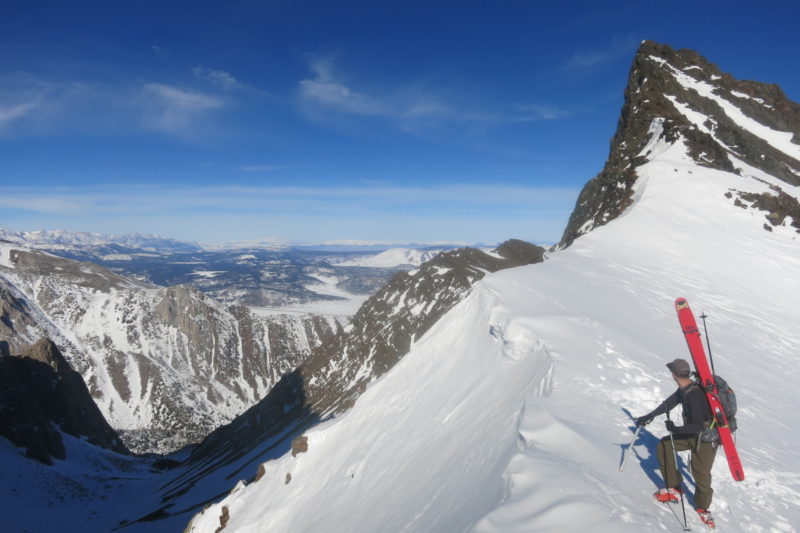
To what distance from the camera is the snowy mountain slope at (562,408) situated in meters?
7.25

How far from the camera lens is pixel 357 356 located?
4555 inches

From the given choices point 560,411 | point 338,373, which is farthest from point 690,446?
point 338,373

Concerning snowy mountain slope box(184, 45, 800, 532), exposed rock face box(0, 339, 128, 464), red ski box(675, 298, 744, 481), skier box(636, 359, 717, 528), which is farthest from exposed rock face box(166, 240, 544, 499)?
skier box(636, 359, 717, 528)

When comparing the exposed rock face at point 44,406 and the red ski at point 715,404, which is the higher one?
the red ski at point 715,404

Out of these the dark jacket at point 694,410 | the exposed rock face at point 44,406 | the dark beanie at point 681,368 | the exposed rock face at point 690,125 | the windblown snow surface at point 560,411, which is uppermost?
the exposed rock face at point 690,125

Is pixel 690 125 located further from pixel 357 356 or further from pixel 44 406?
pixel 44 406

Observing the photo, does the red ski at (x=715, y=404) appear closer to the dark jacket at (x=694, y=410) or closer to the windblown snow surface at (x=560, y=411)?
the dark jacket at (x=694, y=410)

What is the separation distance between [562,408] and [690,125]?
5782 centimetres

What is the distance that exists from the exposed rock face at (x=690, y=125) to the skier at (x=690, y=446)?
3847cm

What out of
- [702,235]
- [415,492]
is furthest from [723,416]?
[702,235]

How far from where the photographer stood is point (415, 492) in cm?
1107

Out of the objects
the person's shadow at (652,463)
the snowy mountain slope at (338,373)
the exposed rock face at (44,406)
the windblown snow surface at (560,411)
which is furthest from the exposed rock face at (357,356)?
the person's shadow at (652,463)

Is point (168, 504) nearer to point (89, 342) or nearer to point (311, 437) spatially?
point (311, 437)

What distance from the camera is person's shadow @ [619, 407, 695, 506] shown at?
752 cm
